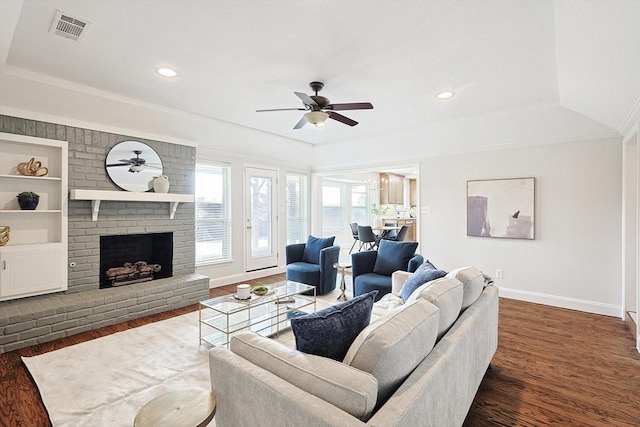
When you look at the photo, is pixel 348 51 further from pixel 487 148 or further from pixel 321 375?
pixel 487 148

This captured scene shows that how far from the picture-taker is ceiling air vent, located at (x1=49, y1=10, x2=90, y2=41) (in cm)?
210

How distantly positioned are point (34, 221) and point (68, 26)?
2323 millimetres

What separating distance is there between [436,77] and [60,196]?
421 centimetres

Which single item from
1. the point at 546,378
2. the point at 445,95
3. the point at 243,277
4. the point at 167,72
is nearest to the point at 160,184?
the point at 167,72

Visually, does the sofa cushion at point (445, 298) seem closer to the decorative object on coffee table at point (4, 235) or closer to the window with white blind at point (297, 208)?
the decorative object on coffee table at point (4, 235)

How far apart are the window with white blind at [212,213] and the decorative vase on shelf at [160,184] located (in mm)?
772

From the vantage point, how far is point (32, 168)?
330cm

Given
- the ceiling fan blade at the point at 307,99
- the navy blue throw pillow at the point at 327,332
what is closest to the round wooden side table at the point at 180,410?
the navy blue throw pillow at the point at 327,332

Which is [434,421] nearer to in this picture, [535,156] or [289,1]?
[289,1]

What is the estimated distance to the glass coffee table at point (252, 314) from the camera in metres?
2.85

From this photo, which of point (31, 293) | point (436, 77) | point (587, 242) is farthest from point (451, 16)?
point (31, 293)

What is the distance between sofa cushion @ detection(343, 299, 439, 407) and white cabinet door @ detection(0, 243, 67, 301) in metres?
3.68

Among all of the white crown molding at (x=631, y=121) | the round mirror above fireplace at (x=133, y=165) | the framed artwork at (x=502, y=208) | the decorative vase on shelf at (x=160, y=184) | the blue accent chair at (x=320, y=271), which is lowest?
the blue accent chair at (x=320, y=271)

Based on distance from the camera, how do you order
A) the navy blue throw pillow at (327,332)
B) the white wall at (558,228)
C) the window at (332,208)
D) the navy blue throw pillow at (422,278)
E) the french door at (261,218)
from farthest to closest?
the window at (332,208), the french door at (261,218), the white wall at (558,228), the navy blue throw pillow at (422,278), the navy blue throw pillow at (327,332)
